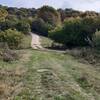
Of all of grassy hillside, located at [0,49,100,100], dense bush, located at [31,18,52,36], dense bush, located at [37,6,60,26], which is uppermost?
grassy hillside, located at [0,49,100,100]

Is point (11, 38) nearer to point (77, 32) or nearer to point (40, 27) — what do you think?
point (77, 32)

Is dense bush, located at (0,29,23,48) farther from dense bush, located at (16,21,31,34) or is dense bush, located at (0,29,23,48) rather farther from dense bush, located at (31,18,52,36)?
dense bush, located at (31,18,52,36)

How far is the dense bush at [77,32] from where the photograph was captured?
64125 millimetres

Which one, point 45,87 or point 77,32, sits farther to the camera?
point 77,32

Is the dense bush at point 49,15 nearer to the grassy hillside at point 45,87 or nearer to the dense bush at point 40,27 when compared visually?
the dense bush at point 40,27

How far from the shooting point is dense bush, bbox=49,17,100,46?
64.1 meters

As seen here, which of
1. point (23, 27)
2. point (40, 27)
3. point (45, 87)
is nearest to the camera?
point (45, 87)

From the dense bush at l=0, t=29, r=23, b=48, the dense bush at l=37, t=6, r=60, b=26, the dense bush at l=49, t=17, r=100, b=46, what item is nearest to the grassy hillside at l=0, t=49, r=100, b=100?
the dense bush at l=0, t=29, r=23, b=48

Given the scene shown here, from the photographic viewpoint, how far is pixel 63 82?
789 inches

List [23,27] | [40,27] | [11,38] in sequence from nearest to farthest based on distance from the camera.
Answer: [11,38] < [23,27] < [40,27]

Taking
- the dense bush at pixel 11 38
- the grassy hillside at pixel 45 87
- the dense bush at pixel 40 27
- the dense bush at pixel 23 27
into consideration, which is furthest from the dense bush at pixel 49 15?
the grassy hillside at pixel 45 87

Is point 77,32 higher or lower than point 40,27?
higher

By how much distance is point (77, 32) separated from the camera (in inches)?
2559

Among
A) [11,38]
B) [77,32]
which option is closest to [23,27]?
[77,32]
